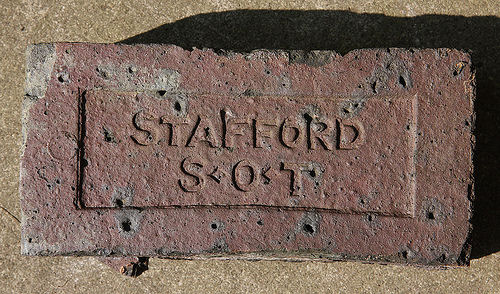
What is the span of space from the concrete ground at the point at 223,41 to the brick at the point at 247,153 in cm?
59

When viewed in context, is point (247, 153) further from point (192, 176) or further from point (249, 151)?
point (192, 176)

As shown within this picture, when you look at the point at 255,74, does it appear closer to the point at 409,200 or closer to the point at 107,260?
the point at 409,200

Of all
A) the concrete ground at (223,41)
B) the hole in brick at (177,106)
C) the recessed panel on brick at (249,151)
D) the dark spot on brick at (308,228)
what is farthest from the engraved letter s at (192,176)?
the concrete ground at (223,41)

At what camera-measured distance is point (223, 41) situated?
2695 mm

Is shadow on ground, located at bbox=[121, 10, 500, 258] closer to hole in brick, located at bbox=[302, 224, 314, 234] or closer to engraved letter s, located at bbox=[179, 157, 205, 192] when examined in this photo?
engraved letter s, located at bbox=[179, 157, 205, 192]

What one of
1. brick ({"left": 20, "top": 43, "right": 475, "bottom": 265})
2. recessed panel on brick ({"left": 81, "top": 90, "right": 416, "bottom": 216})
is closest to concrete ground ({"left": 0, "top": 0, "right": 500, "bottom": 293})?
brick ({"left": 20, "top": 43, "right": 475, "bottom": 265})

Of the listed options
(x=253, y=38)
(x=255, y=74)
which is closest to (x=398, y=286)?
(x=255, y=74)

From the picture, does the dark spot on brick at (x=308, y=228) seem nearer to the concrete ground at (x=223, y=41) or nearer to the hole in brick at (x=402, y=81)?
the concrete ground at (x=223, y=41)

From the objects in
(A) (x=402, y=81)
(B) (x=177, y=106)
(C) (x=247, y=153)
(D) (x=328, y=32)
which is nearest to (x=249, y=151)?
(C) (x=247, y=153)

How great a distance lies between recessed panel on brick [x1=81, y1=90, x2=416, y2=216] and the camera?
212 centimetres

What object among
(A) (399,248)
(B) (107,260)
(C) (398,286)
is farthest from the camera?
(C) (398,286)

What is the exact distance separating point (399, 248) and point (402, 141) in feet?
1.65

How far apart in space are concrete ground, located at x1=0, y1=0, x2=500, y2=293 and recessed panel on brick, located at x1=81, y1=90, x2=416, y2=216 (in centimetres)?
70

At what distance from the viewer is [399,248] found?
2082mm
